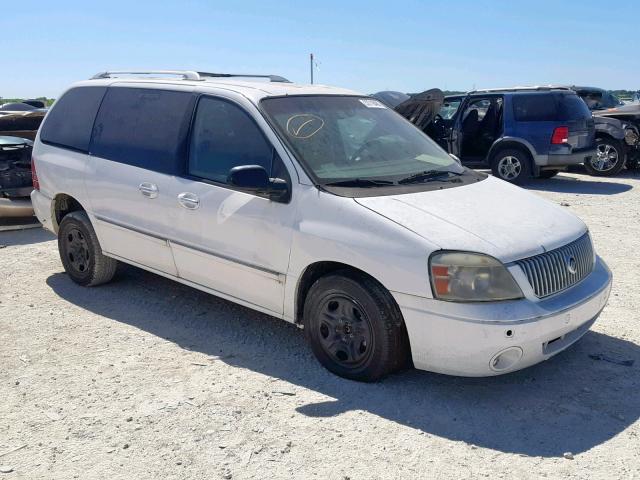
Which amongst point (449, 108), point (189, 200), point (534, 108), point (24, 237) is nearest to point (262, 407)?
point (189, 200)

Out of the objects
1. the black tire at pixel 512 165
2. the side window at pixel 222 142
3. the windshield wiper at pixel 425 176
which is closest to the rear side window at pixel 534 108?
the black tire at pixel 512 165

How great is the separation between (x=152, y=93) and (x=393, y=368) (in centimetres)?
288

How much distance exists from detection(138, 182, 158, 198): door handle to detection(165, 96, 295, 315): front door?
0.21m

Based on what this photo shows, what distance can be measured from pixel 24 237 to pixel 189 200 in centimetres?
436

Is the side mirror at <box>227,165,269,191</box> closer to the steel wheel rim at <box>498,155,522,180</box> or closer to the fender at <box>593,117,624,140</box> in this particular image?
the steel wheel rim at <box>498,155,522,180</box>

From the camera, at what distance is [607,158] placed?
42.7 ft

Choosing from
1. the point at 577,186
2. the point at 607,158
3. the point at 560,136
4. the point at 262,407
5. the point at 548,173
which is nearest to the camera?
the point at 262,407

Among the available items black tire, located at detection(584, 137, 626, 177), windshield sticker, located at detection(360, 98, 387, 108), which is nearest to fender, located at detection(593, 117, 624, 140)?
black tire, located at detection(584, 137, 626, 177)

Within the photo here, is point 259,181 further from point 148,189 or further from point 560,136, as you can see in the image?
point 560,136

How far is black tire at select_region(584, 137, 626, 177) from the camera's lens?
12875 millimetres

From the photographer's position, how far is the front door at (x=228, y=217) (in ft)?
13.7

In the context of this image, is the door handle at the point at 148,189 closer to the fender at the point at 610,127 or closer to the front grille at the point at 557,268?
the front grille at the point at 557,268

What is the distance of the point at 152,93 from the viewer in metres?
5.12

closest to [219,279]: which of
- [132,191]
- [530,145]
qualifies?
[132,191]
